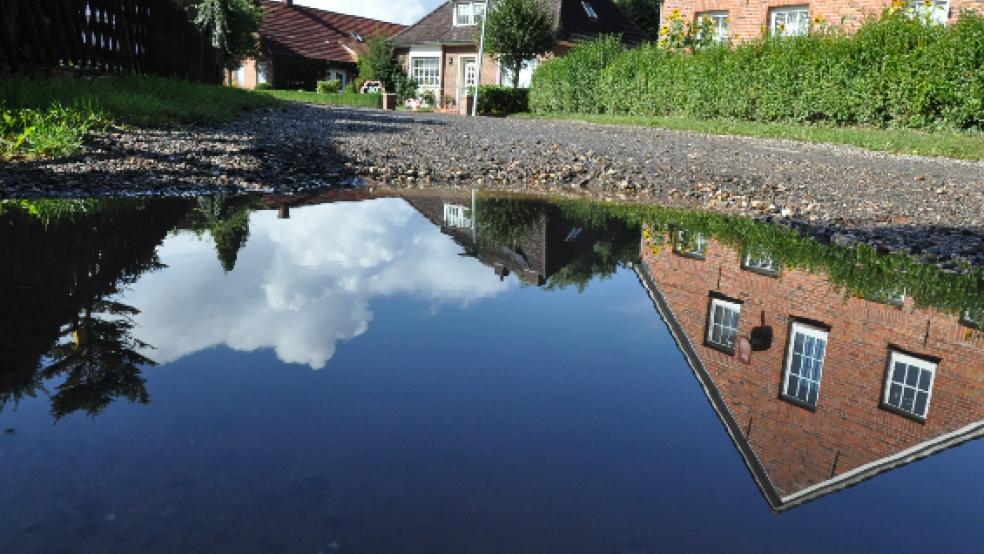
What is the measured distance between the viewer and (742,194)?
6727 mm

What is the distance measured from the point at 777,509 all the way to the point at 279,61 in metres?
42.0

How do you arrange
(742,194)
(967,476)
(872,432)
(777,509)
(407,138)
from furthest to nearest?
(407,138) < (742,194) < (872,432) < (967,476) < (777,509)

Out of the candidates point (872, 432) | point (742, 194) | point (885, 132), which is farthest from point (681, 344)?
point (885, 132)

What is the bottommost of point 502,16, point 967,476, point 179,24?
point 967,476

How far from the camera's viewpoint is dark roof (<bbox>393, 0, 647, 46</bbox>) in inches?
1281

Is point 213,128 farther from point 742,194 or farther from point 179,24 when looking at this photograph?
point 179,24

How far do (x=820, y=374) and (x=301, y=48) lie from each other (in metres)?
43.7

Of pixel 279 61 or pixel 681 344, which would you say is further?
pixel 279 61

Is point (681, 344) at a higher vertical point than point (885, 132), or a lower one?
lower

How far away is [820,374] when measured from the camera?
2631mm

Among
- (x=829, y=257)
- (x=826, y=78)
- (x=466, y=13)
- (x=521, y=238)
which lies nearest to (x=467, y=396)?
(x=521, y=238)

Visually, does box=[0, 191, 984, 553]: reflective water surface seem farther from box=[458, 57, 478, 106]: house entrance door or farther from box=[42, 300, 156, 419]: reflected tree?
box=[458, 57, 478, 106]: house entrance door

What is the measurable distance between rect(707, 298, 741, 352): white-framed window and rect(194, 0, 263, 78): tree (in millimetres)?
33005

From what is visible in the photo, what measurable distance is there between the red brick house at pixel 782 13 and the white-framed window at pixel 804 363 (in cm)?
1728
